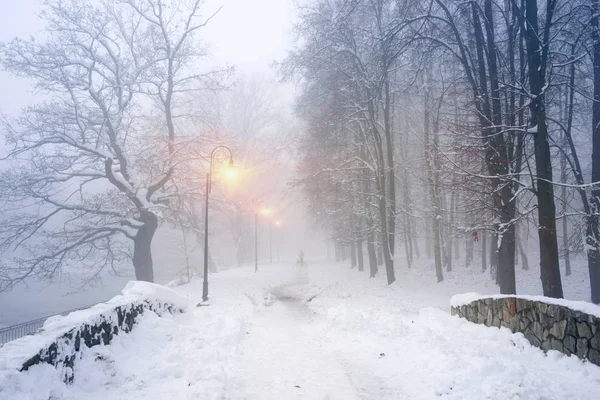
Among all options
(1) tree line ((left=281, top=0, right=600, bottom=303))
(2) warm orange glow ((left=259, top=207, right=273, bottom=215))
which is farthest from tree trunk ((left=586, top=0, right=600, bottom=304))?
(2) warm orange glow ((left=259, top=207, right=273, bottom=215))

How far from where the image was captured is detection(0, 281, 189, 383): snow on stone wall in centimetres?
448

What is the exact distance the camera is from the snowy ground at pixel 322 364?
4.95 metres

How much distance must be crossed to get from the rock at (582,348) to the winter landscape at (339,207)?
0.10ft

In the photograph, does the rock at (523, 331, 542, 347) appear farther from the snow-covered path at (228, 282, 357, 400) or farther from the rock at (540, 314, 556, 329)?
the snow-covered path at (228, 282, 357, 400)

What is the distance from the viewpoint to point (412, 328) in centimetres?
864

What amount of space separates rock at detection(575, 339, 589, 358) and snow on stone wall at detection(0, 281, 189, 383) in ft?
23.6

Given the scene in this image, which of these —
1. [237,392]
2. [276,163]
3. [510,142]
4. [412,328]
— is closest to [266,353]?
[237,392]

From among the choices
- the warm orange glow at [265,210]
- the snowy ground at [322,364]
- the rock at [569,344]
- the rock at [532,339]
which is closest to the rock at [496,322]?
the snowy ground at [322,364]

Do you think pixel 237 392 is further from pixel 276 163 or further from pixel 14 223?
pixel 276 163

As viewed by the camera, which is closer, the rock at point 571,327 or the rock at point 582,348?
the rock at point 582,348

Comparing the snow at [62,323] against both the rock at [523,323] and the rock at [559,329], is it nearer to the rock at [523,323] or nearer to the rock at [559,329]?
the rock at [559,329]

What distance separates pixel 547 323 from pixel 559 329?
0.87 ft

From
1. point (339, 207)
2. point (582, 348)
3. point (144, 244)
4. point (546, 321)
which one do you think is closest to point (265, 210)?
point (339, 207)

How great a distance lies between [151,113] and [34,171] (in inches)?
265
